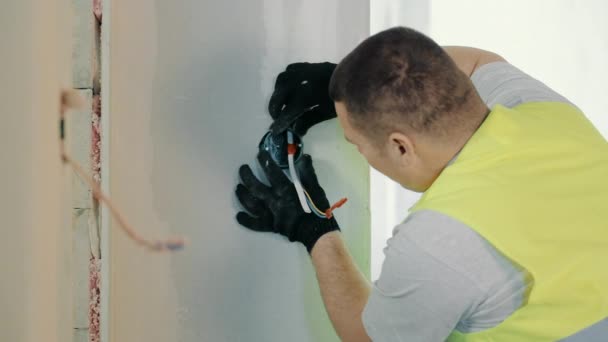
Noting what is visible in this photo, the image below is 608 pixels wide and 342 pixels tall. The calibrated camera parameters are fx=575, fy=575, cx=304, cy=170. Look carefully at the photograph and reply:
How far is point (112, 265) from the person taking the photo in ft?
3.97

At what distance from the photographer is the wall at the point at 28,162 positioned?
0.48 m

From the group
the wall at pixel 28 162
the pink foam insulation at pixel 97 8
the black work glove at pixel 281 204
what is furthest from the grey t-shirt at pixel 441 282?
the pink foam insulation at pixel 97 8

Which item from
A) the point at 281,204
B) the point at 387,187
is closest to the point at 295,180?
the point at 281,204

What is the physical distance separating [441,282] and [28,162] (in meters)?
0.60

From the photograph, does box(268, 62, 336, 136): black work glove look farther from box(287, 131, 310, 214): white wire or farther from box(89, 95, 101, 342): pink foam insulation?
box(89, 95, 101, 342): pink foam insulation

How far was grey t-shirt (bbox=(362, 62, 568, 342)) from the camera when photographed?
85 centimetres

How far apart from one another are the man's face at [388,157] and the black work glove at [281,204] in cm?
26

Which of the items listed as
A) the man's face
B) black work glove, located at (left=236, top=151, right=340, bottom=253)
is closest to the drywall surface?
black work glove, located at (left=236, top=151, right=340, bottom=253)

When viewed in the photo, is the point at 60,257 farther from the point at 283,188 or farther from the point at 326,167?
the point at 326,167

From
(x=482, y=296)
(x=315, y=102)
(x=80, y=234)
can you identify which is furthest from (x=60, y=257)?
(x=315, y=102)

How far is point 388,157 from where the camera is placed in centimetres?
98

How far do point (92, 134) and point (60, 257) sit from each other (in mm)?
546

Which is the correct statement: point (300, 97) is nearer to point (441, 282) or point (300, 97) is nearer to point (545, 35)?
point (441, 282)

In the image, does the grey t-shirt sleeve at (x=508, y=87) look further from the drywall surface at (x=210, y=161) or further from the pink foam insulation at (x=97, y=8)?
the pink foam insulation at (x=97, y=8)
